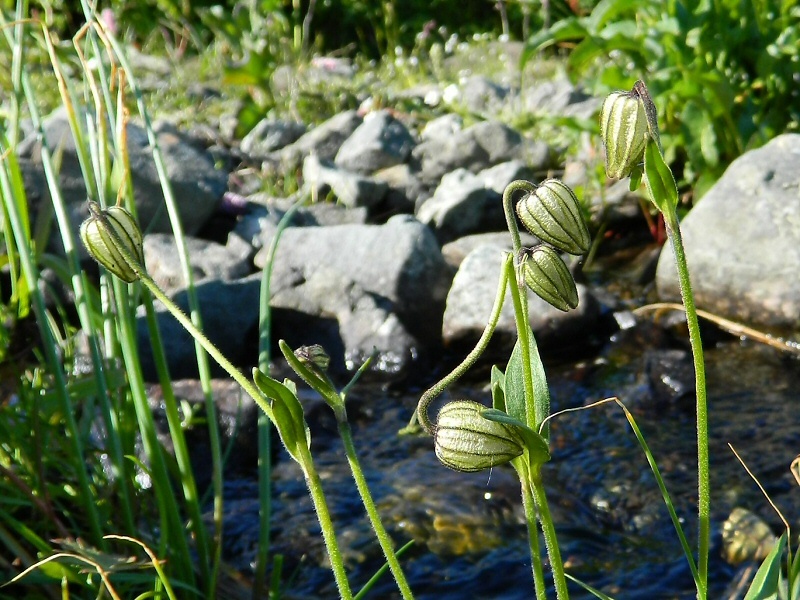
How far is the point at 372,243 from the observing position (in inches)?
156

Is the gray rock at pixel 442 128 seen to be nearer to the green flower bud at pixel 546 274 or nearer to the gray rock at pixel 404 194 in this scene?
the gray rock at pixel 404 194

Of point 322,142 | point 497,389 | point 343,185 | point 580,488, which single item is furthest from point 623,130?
point 322,142

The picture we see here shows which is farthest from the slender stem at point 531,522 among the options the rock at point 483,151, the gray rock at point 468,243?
the rock at point 483,151

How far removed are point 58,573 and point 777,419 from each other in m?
2.36

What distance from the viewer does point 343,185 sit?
4.86 meters

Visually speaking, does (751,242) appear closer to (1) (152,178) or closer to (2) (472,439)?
(1) (152,178)

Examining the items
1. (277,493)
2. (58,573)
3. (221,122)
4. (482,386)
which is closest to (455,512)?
(277,493)

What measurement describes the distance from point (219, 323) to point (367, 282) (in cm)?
64

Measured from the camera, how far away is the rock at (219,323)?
3.47 metres

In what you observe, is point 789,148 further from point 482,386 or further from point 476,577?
point 476,577

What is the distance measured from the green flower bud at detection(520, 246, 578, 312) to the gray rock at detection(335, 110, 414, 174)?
14.4 ft

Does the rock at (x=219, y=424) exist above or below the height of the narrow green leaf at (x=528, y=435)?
below

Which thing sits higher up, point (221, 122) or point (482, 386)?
point (221, 122)

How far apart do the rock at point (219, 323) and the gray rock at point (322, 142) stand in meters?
1.84
